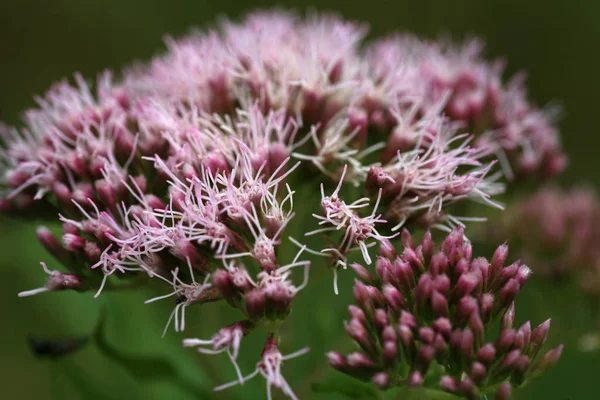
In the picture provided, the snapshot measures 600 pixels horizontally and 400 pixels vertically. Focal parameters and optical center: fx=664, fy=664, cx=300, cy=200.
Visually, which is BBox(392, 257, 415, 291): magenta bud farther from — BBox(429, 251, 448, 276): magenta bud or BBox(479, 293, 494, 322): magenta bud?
BBox(479, 293, 494, 322): magenta bud

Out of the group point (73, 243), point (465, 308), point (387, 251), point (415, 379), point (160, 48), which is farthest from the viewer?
point (160, 48)

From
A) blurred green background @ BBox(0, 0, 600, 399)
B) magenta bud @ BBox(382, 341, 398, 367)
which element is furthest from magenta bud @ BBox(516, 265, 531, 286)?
blurred green background @ BBox(0, 0, 600, 399)

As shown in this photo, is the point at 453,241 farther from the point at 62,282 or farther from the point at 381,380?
the point at 62,282

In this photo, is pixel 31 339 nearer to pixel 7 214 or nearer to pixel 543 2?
pixel 7 214

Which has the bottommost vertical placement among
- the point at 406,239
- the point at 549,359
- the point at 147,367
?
the point at 147,367

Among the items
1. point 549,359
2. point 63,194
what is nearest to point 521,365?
point 549,359

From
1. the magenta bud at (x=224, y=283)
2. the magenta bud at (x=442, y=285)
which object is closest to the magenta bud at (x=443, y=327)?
the magenta bud at (x=442, y=285)

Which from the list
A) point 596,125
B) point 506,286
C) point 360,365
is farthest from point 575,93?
point 360,365
